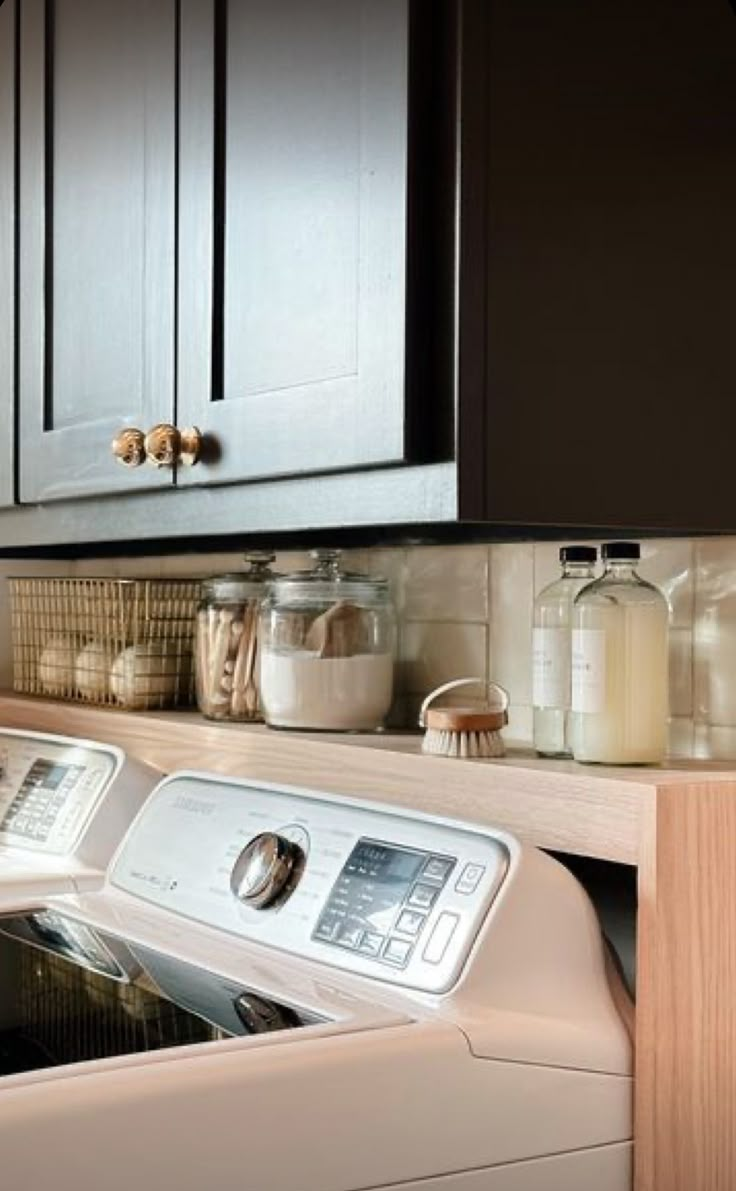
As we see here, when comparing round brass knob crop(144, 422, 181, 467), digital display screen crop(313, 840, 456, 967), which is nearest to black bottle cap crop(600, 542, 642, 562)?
digital display screen crop(313, 840, 456, 967)

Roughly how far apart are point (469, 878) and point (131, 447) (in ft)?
1.81

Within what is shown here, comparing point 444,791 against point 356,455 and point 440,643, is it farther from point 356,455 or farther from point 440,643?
point 440,643

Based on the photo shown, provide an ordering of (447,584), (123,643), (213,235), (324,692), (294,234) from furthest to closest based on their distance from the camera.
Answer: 1. (123,643)
2. (447,584)
3. (324,692)
4. (213,235)
5. (294,234)

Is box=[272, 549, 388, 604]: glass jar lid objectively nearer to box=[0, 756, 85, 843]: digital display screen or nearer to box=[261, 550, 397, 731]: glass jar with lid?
box=[261, 550, 397, 731]: glass jar with lid

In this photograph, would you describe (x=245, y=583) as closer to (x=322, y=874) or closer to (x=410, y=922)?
(x=322, y=874)

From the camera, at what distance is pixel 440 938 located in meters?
1.17

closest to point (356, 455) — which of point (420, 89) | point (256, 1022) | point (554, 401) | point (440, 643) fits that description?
point (554, 401)

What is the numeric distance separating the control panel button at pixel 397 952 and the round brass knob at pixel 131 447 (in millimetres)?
539

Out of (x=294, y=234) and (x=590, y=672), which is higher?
(x=294, y=234)

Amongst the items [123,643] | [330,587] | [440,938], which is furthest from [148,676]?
[440,938]

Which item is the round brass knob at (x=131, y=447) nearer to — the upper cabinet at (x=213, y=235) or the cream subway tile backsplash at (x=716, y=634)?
the upper cabinet at (x=213, y=235)

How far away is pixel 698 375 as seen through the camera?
3.98 feet

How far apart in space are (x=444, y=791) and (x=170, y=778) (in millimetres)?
382

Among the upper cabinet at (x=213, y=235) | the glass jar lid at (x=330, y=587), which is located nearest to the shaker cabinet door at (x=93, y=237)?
the upper cabinet at (x=213, y=235)
